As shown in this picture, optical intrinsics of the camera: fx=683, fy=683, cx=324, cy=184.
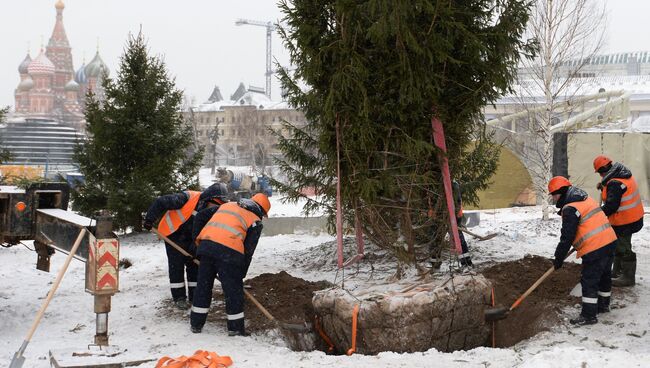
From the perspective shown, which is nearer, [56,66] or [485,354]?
[485,354]

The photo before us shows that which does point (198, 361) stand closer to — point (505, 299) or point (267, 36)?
point (505, 299)

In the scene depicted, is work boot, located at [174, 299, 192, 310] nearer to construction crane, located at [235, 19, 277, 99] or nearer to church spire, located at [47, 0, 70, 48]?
construction crane, located at [235, 19, 277, 99]

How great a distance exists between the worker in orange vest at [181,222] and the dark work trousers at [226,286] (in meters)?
1.05

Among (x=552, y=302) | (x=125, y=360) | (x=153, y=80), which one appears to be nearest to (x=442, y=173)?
(x=552, y=302)

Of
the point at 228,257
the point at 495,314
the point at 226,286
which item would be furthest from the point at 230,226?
the point at 495,314

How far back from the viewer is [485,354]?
5.73m

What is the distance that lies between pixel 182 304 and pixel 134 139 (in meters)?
7.31

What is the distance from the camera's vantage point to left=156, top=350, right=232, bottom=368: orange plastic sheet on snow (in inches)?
209

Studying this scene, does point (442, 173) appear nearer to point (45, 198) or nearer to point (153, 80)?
point (45, 198)

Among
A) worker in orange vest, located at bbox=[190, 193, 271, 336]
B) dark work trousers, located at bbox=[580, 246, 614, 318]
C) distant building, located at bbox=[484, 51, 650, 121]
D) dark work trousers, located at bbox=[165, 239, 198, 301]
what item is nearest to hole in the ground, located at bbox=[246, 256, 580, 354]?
dark work trousers, located at bbox=[580, 246, 614, 318]

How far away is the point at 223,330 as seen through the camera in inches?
275

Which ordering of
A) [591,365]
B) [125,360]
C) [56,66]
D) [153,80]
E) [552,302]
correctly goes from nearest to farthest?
[591,365], [125,360], [552,302], [153,80], [56,66]

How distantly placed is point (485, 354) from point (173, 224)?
382 centimetres

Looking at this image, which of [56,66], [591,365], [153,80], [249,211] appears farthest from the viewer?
[56,66]
